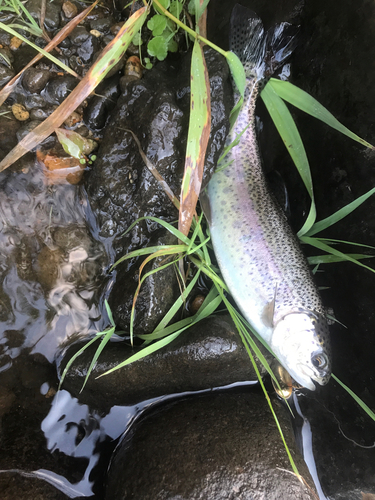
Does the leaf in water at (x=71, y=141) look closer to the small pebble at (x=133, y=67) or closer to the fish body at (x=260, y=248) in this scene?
the small pebble at (x=133, y=67)

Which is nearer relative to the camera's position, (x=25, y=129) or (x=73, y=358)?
(x=73, y=358)

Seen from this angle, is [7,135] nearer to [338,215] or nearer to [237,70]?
[237,70]

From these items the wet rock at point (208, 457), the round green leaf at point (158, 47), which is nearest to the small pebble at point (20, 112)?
the round green leaf at point (158, 47)

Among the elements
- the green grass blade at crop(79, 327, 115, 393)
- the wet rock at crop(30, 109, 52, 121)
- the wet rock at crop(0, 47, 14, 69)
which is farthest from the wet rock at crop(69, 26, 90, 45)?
the green grass blade at crop(79, 327, 115, 393)

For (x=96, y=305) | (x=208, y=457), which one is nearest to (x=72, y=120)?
(x=96, y=305)

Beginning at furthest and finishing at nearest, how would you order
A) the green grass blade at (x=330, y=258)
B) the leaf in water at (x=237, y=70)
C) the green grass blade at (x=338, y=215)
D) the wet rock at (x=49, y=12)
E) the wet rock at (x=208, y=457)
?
the wet rock at (x=49, y=12), the green grass blade at (x=330, y=258), the green grass blade at (x=338, y=215), the leaf in water at (x=237, y=70), the wet rock at (x=208, y=457)

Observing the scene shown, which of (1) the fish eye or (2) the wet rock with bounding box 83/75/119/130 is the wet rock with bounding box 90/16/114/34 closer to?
(2) the wet rock with bounding box 83/75/119/130
